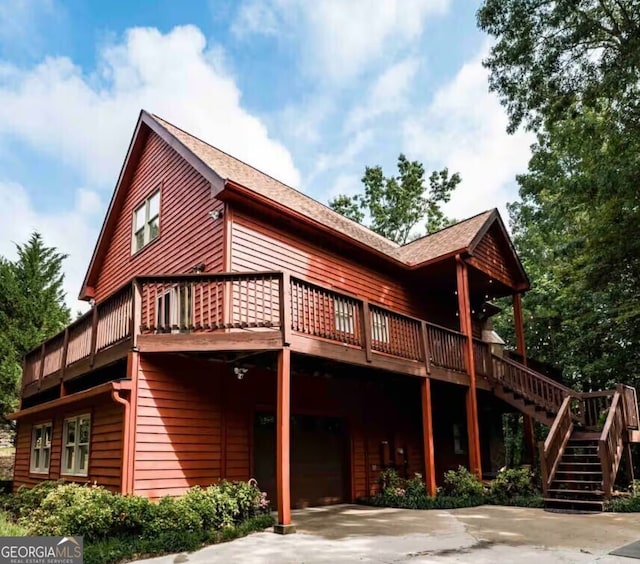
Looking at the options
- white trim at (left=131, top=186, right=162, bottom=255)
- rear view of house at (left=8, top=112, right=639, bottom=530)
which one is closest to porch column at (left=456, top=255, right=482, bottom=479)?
rear view of house at (left=8, top=112, right=639, bottom=530)

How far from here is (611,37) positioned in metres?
13.7

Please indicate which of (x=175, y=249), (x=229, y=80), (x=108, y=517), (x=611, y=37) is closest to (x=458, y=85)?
(x=611, y=37)

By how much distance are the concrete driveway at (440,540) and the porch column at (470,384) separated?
2393 millimetres

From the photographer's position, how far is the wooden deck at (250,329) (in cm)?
828

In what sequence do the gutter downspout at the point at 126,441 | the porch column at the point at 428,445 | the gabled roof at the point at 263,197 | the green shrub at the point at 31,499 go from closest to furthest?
the gutter downspout at the point at 126,441, the green shrub at the point at 31,499, the porch column at the point at 428,445, the gabled roof at the point at 263,197

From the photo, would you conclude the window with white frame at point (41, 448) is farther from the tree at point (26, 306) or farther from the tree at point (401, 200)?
the tree at point (401, 200)

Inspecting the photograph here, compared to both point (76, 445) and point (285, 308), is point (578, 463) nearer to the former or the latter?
point (285, 308)

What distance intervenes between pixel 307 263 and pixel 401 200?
24.3 m

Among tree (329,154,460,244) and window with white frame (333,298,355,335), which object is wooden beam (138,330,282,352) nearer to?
window with white frame (333,298,355,335)

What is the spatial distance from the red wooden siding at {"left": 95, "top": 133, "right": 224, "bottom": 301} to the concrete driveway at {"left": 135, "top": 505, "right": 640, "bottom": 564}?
5.17 metres

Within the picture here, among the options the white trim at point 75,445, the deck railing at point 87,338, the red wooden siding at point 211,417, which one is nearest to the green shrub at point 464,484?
the red wooden siding at point 211,417

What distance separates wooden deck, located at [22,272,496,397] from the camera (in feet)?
27.2

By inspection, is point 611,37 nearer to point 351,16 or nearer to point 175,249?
point 351,16

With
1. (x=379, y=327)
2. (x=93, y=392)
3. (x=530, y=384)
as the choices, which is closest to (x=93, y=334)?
(x=93, y=392)
